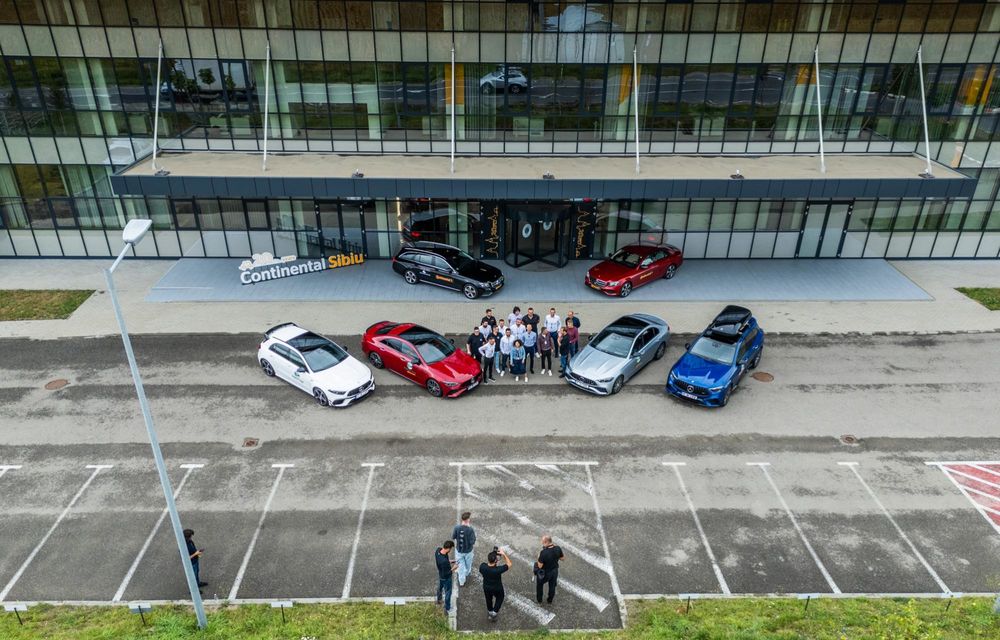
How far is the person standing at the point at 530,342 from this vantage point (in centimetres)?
1841

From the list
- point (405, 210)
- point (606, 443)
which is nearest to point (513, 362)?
point (606, 443)

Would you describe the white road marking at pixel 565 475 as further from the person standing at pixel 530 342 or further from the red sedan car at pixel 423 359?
the person standing at pixel 530 342

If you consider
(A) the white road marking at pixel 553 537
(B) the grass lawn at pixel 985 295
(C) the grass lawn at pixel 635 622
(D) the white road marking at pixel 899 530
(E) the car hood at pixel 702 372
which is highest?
(E) the car hood at pixel 702 372

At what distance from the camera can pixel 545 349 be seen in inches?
741

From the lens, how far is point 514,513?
1383cm

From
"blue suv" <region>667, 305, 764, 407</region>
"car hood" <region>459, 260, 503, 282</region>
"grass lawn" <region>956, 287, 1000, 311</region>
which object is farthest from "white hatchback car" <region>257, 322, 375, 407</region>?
"grass lawn" <region>956, 287, 1000, 311</region>

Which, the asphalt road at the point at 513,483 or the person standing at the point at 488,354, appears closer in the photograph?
the asphalt road at the point at 513,483

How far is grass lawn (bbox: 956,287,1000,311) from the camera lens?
23291mm

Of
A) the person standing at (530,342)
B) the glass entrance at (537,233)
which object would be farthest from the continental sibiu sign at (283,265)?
the person standing at (530,342)

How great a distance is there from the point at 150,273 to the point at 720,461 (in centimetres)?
2252

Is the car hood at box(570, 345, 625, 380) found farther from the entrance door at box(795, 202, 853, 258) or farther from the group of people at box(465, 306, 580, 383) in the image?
the entrance door at box(795, 202, 853, 258)

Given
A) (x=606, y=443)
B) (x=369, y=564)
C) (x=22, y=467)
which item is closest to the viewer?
(x=369, y=564)

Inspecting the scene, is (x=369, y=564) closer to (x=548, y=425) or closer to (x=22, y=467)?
(x=548, y=425)

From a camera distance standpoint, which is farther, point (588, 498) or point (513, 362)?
point (513, 362)
